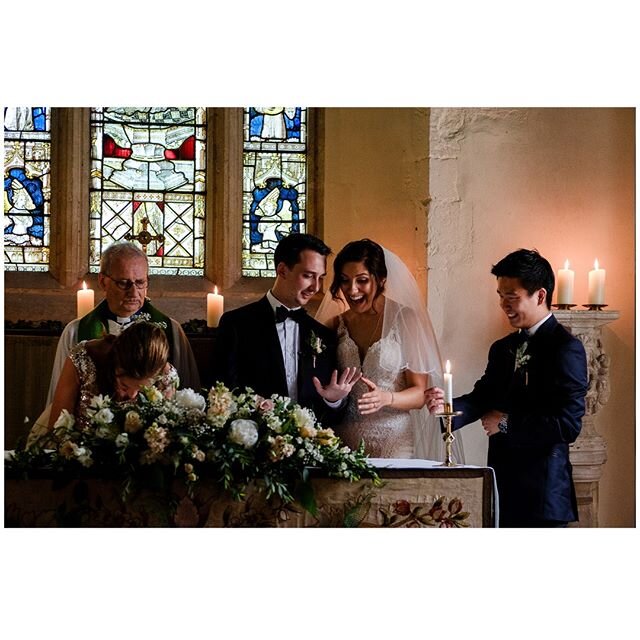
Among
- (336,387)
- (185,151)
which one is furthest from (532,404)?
(185,151)

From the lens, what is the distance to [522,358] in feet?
17.1

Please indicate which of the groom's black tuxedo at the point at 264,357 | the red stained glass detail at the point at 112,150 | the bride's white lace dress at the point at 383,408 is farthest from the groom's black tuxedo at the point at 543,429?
the red stained glass detail at the point at 112,150

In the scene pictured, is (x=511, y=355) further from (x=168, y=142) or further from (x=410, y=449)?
(x=168, y=142)

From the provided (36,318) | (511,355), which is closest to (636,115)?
(511,355)

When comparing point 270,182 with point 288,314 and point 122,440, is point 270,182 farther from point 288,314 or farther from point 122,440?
point 122,440

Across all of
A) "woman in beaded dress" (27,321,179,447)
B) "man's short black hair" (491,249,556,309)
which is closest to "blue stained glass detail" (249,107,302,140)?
"man's short black hair" (491,249,556,309)

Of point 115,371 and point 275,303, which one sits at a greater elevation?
point 275,303

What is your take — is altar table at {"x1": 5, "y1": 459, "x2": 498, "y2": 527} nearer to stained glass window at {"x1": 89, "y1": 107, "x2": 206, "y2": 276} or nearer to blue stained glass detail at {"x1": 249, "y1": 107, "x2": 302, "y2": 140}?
stained glass window at {"x1": 89, "y1": 107, "x2": 206, "y2": 276}

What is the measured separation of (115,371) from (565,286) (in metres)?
2.52

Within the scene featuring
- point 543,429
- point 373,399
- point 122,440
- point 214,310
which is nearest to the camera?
point 122,440

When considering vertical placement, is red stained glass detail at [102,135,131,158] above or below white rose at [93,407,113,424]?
above

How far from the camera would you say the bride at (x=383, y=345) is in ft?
17.5

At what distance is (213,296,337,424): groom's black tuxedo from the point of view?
17.3ft

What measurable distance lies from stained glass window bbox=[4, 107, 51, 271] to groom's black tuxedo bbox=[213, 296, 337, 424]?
4.39 feet
